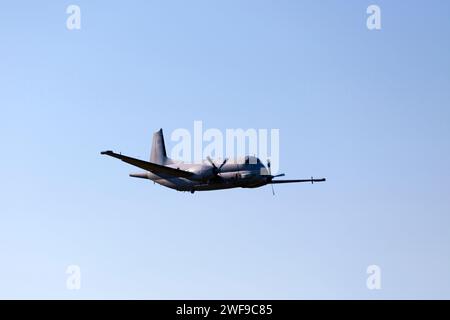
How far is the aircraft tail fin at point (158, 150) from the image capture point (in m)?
132

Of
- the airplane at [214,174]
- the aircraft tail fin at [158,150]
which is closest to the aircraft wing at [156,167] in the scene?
the airplane at [214,174]

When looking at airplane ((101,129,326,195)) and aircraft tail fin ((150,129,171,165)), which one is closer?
airplane ((101,129,326,195))

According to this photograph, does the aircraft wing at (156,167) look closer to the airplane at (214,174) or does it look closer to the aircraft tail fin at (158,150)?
the airplane at (214,174)

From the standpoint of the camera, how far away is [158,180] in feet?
396

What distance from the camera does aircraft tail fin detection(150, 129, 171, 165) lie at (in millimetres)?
132125

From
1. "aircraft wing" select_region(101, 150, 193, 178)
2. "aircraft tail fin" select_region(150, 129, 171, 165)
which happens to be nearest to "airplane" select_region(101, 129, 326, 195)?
"aircraft wing" select_region(101, 150, 193, 178)

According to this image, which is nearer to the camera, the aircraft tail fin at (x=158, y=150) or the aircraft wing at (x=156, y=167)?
the aircraft wing at (x=156, y=167)

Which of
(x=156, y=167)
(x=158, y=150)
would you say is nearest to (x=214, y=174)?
(x=156, y=167)

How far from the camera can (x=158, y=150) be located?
440ft

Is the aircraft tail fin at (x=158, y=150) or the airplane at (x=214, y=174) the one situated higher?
the aircraft tail fin at (x=158, y=150)

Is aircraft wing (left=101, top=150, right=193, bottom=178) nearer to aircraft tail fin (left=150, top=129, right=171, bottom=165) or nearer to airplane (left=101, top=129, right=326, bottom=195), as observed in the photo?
airplane (left=101, top=129, right=326, bottom=195)
